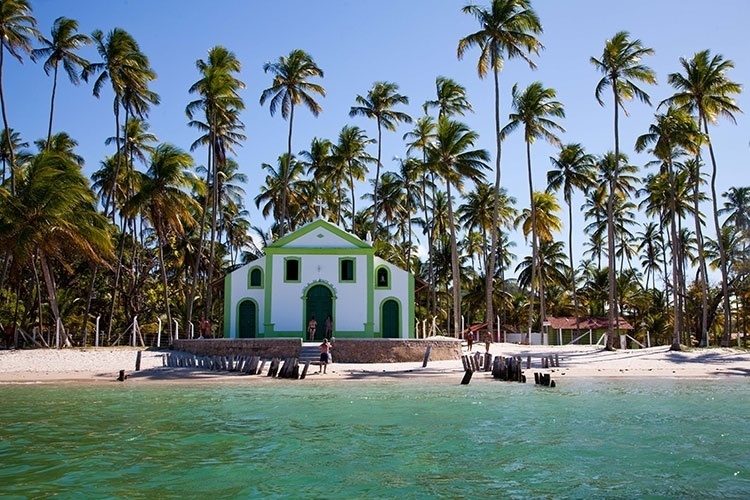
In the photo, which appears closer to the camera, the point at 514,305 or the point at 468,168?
the point at 468,168

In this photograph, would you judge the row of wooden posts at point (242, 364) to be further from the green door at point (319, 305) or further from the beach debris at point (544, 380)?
the beach debris at point (544, 380)

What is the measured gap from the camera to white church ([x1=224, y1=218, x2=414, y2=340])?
1302 inches

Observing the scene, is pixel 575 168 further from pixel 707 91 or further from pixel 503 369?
pixel 503 369

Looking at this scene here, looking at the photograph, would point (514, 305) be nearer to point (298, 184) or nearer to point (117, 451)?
point (298, 184)

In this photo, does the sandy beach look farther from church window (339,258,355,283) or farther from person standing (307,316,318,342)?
church window (339,258,355,283)

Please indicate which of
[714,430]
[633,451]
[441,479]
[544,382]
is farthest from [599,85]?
[441,479]

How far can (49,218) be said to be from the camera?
29.8 meters

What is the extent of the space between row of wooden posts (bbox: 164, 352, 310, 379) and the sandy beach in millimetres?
456

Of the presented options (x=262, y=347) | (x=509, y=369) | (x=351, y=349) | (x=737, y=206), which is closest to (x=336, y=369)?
(x=351, y=349)

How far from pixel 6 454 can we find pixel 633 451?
36.8 feet

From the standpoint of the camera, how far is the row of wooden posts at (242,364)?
25.3 m

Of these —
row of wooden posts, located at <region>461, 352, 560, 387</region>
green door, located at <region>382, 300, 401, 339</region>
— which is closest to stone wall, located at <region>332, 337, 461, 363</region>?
row of wooden posts, located at <region>461, 352, 560, 387</region>

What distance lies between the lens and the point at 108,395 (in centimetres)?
2059

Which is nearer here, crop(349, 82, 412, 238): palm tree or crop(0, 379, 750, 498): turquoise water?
crop(0, 379, 750, 498): turquoise water
